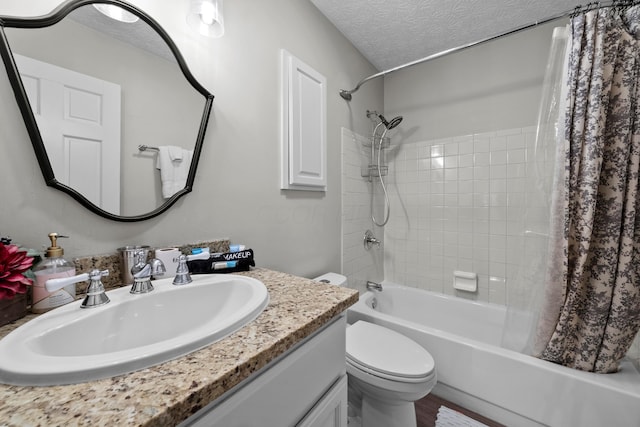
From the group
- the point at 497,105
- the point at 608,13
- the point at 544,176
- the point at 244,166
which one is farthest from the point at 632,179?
the point at 244,166

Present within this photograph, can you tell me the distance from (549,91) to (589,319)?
106 cm

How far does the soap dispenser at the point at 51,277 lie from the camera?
22.5 inches

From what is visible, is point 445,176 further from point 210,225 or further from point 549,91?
point 210,225

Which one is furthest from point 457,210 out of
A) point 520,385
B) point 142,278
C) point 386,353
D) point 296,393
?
point 142,278

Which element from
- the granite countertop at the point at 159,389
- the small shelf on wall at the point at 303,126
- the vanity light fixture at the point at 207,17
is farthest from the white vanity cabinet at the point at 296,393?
the vanity light fixture at the point at 207,17

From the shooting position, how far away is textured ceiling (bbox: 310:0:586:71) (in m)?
1.50

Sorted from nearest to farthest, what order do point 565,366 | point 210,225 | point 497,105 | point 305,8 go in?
point 210,225, point 565,366, point 305,8, point 497,105

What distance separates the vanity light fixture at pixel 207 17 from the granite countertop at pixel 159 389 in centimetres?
105

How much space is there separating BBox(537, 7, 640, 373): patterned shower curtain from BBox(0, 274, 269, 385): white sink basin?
1.35 m

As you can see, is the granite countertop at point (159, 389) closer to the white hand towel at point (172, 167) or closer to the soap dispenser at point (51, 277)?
the soap dispenser at point (51, 277)

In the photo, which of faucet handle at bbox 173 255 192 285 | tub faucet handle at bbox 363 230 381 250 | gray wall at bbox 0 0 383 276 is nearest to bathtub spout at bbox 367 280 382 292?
tub faucet handle at bbox 363 230 381 250

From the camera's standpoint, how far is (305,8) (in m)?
1.48

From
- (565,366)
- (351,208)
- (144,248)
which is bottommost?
(565,366)

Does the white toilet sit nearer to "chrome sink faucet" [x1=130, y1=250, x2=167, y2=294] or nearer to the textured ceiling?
"chrome sink faucet" [x1=130, y1=250, x2=167, y2=294]
